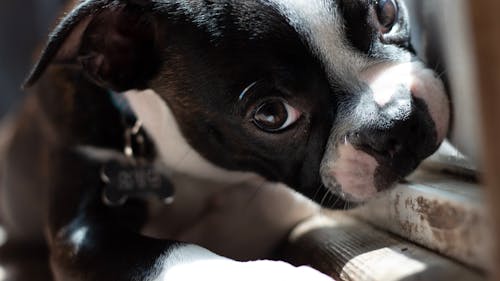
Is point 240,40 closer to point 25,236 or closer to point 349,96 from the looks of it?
point 349,96

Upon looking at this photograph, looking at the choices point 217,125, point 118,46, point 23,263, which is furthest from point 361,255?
point 23,263

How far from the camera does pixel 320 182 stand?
4.52ft

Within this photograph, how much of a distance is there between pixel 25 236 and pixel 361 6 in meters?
1.37

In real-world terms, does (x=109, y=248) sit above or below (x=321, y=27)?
below

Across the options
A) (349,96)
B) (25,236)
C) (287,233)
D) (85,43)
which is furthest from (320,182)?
(25,236)

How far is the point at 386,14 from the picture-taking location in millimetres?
1417

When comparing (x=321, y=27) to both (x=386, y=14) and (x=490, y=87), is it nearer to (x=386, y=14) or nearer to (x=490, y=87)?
(x=386, y=14)

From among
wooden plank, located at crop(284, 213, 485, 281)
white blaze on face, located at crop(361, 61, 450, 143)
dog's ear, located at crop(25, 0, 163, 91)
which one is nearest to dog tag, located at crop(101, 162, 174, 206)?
dog's ear, located at crop(25, 0, 163, 91)

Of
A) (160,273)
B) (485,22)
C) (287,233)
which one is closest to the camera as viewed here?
(485,22)

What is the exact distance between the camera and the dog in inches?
49.9

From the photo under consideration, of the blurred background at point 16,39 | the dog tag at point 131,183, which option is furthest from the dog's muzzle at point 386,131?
the blurred background at point 16,39

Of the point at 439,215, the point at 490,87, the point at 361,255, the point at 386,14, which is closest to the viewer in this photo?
the point at 490,87

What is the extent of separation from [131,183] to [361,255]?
680 mm

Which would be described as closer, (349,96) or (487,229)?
(487,229)
